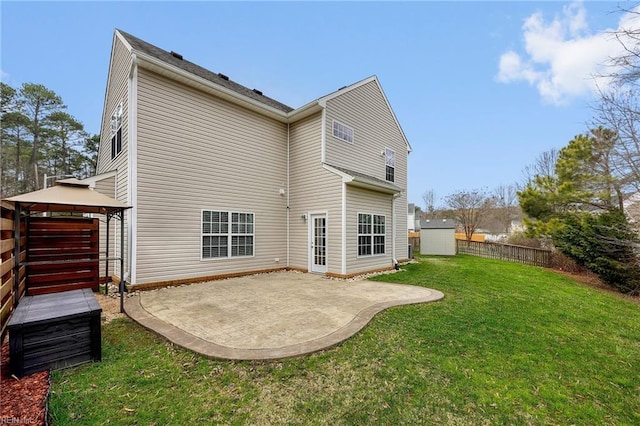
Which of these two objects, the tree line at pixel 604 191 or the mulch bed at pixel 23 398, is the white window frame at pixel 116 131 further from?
the tree line at pixel 604 191

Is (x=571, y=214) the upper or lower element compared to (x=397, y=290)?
upper

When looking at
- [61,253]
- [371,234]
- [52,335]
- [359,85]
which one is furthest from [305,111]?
[52,335]

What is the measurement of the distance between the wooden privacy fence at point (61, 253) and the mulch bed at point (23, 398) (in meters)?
3.31

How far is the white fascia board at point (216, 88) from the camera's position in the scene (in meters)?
6.86

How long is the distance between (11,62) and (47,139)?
6272 mm

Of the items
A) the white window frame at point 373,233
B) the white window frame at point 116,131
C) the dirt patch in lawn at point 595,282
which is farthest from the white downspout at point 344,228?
the dirt patch in lawn at point 595,282

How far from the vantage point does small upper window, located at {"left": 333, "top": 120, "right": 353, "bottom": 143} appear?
33.1 feet

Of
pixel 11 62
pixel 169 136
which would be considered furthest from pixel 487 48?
pixel 11 62

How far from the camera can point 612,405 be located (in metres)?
2.67

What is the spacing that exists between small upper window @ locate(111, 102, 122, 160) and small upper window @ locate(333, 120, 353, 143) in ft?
22.7

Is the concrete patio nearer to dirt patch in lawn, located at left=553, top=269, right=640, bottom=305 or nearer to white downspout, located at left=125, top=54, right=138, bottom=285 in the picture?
white downspout, located at left=125, top=54, right=138, bottom=285

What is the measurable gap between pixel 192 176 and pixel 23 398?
6.20 metres

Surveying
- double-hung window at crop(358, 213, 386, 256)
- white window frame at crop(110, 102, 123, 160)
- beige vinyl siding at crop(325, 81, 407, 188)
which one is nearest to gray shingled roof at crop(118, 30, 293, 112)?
white window frame at crop(110, 102, 123, 160)

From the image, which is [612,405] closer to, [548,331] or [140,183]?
[548,331]
